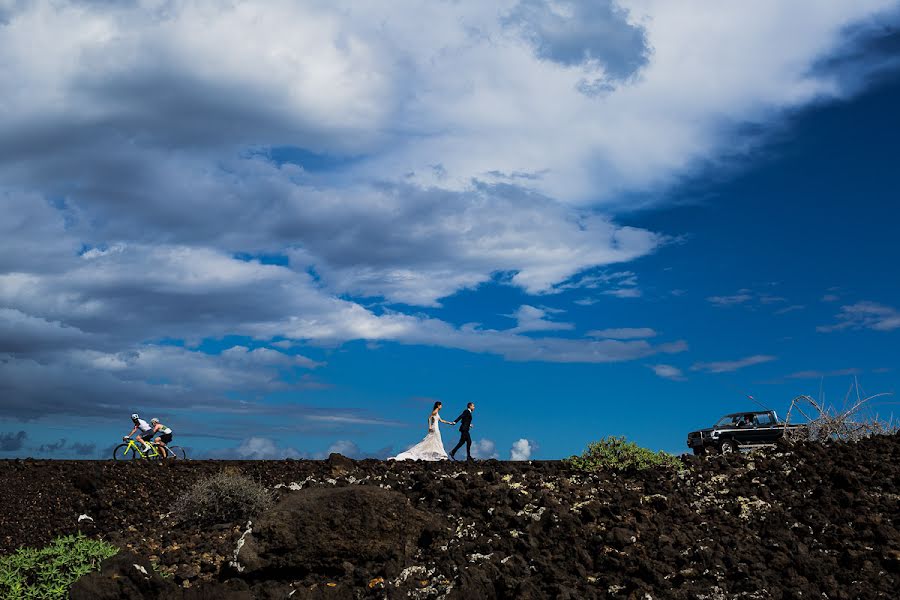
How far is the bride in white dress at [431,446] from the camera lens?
18234 millimetres

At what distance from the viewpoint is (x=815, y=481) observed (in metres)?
11.2

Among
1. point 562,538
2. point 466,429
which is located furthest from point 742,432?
point 562,538

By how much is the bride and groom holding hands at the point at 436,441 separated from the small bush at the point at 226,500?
5.00 m

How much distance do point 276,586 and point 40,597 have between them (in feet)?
8.48

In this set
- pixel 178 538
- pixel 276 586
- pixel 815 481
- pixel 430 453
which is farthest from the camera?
pixel 430 453

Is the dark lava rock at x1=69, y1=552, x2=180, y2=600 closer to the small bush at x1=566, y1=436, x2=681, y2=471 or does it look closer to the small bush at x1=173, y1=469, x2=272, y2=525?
the small bush at x1=173, y1=469, x2=272, y2=525

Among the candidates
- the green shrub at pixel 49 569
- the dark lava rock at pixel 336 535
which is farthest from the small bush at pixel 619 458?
the green shrub at pixel 49 569

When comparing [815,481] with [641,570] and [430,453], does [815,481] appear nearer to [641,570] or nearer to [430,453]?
[641,570]

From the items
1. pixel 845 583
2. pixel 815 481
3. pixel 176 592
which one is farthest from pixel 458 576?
pixel 815 481

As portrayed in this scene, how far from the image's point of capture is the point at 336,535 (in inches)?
393

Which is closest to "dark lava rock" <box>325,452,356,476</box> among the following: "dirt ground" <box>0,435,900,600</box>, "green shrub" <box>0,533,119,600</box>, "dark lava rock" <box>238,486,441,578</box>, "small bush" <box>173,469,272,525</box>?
"dirt ground" <box>0,435,900,600</box>

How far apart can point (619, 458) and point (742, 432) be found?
469 inches

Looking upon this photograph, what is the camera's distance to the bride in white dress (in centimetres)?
1823

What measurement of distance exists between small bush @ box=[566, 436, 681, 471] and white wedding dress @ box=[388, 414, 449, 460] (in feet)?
19.0
